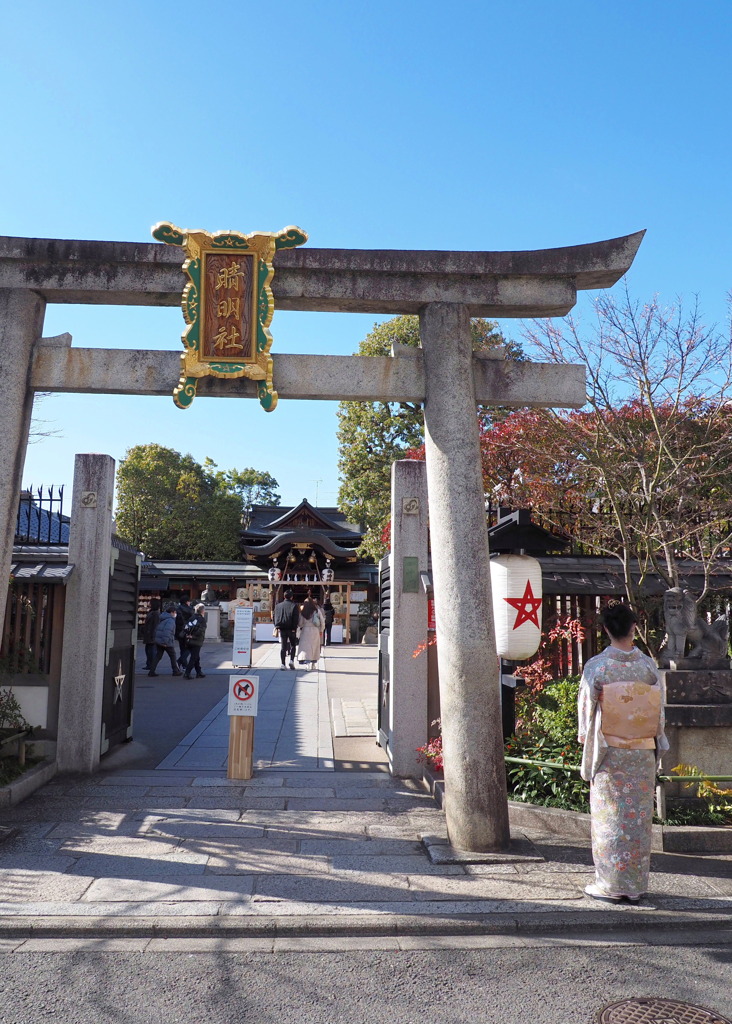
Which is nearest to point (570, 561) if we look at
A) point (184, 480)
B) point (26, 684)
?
point (26, 684)

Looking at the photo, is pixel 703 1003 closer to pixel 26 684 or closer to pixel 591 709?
pixel 591 709

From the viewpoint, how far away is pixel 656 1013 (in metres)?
3.46

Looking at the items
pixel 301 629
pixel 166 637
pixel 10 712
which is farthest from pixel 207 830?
pixel 301 629

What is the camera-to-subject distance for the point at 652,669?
493 cm

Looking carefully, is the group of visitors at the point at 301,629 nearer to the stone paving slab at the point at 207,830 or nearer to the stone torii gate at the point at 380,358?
the stone paving slab at the point at 207,830

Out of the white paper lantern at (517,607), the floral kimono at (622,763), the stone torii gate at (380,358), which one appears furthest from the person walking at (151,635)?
the floral kimono at (622,763)

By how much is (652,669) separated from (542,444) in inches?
262

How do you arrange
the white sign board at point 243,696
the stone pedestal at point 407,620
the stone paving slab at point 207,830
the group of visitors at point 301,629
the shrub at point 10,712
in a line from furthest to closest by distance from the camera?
the group of visitors at point 301,629
the stone pedestal at point 407,620
the white sign board at point 243,696
the shrub at point 10,712
the stone paving slab at point 207,830

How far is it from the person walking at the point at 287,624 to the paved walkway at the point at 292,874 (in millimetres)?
11215

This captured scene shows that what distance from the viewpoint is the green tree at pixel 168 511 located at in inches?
1587

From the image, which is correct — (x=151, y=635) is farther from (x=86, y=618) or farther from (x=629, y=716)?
Answer: (x=629, y=716)

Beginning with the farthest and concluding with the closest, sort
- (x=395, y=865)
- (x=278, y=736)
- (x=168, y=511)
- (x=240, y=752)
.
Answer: (x=168, y=511)
(x=278, y=736)
(x=240, y=752)
(x=395, y=865)

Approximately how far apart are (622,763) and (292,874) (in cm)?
240

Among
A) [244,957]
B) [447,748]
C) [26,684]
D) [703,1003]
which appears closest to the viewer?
[703,1003]
